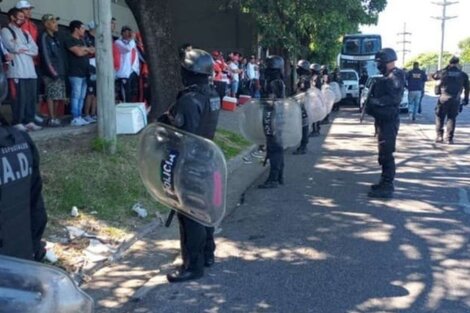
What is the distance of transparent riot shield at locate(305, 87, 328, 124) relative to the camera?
10.9m

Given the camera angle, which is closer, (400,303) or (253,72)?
(400,303)

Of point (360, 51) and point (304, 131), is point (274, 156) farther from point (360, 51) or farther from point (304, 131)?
point (360, 51)

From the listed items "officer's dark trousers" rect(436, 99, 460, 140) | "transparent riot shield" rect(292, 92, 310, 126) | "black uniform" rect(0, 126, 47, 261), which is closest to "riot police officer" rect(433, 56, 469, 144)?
"officer's dark trousers" rect(436, 99, 460, 140)

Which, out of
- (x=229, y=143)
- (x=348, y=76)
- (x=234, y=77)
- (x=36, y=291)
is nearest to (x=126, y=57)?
(x=229, y=143)

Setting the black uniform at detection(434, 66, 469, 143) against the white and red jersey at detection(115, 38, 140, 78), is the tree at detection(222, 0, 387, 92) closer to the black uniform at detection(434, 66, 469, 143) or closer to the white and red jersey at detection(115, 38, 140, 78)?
the black uniform at detection(434, 66, 469, 143)

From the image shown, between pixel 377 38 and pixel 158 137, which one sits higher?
pixel 377 38

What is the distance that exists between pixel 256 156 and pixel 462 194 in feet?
13.9

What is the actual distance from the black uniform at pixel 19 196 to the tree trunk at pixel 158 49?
7.14m

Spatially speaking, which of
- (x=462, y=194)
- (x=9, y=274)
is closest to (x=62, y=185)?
(x=9, y=274)

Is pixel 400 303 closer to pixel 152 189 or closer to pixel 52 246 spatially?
pixel 152 189

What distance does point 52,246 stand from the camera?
5.09m

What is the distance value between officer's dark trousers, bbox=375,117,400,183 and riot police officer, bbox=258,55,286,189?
142cm

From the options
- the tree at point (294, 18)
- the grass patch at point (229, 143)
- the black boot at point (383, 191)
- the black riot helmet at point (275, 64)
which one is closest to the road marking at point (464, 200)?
the black boot at point (383, 191)

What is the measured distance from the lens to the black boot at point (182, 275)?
15.1 feet
